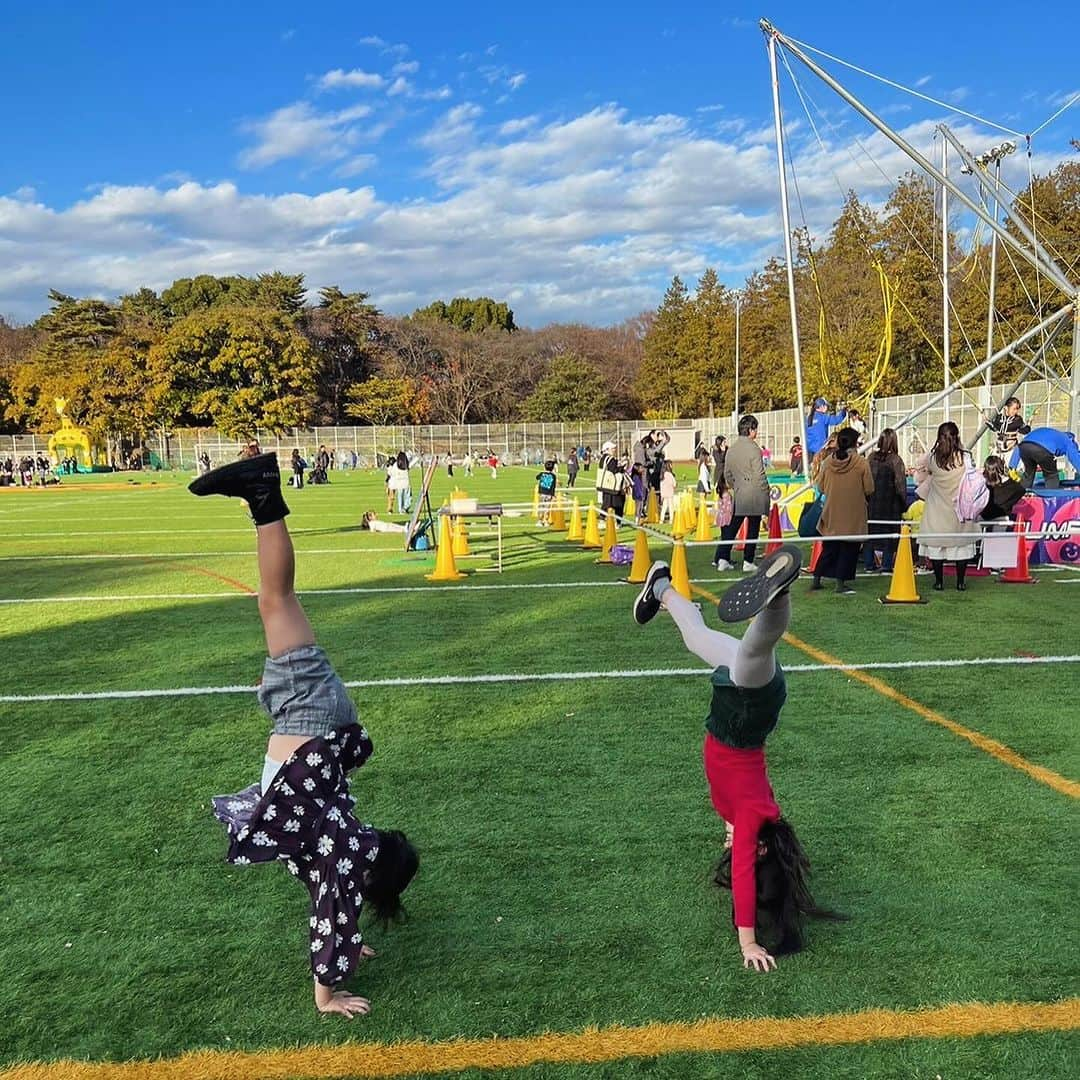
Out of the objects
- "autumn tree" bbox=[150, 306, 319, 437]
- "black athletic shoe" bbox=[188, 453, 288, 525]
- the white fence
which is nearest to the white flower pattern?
"black athletic shoe" bbox=[188, 453, 288, 525]

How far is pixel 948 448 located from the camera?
990 cm

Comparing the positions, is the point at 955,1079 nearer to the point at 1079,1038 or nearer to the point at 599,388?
the point at 1079,1038

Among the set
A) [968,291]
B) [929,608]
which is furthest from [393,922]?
[968,291]

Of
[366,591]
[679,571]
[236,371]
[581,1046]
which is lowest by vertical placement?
[581,1046]

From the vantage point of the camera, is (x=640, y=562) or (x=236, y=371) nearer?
(x=640, y=562)

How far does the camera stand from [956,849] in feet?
13.5

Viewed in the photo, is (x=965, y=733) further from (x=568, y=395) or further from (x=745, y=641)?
(x=568, y=395)

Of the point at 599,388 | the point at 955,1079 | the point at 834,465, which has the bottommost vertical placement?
the point at 955,1079

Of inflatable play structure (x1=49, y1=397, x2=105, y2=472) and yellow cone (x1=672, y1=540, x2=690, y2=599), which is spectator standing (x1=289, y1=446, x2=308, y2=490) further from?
yellow cone (x1=672, y1=540, x2=690, y2=599)

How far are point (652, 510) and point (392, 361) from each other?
185 feet

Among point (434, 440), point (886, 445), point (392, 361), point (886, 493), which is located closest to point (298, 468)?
point (434, 440)

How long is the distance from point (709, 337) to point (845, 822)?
70.1m

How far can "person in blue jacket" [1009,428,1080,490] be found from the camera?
13703mm

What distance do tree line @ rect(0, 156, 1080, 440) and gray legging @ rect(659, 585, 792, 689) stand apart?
141 ft
